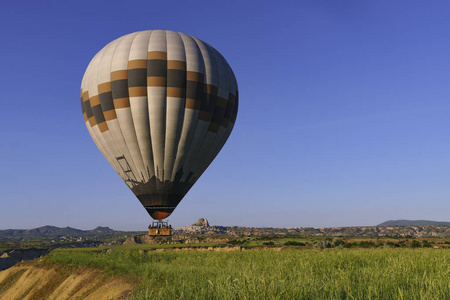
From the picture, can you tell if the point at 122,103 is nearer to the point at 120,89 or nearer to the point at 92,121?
the point at 120,89

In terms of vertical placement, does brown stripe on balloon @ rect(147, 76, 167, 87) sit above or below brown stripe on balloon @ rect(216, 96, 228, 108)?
above

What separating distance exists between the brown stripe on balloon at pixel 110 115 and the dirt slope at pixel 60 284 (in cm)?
1360

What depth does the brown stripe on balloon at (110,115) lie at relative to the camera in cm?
3281

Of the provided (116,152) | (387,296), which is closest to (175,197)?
(116,152)

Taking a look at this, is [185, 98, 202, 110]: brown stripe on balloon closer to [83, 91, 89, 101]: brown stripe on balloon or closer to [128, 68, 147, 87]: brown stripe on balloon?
[128, 68, 147, 87]: brown stripe on balloon

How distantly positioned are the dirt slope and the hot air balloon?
986 cm

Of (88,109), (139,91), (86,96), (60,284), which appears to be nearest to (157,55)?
(139,91)

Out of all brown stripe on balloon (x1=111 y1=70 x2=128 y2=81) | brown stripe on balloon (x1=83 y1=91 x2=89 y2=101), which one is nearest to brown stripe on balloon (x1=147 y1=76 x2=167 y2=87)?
brown stripe on balloon (x1=111 y1=70 x2=128 y2=81)

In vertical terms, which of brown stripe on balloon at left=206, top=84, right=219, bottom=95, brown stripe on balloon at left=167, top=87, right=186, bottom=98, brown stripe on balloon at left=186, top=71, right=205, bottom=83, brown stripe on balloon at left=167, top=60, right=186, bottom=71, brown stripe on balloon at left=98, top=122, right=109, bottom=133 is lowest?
brown stripe on balloon at left=98, top=122, right=109, bottom=133

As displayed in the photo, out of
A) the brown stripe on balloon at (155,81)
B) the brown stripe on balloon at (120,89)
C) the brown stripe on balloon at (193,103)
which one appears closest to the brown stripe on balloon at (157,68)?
the brown stripe on balloon at (155,81)

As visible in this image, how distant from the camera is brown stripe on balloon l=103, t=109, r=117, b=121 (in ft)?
108

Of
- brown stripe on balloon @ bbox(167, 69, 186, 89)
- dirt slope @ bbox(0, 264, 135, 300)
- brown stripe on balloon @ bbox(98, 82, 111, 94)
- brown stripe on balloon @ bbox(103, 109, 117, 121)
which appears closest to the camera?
dirt slope @ bbox(0, 264, 135, 300)

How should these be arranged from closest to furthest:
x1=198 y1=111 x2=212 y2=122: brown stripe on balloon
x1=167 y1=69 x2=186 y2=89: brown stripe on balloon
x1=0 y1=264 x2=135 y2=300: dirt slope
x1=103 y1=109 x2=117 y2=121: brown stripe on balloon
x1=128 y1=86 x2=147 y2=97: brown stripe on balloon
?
x1=0 y1=264 x2=135 y2=300: dirt slope
x1=128 y1=86 x2=147 y2=97: brown stripe on balloon
x1=167 y1=69 x2=186 y2=89: brown stripe on balloon
x1=103 y1=109 x2=117 y2=121: brown stripe on balloon
x1=198 y1=111 x2=212 y2=122: brown stripe on balloon

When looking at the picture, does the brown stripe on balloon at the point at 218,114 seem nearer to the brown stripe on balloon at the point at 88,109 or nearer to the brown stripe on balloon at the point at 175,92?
the brown stripe on balloon at the point at 175,92
